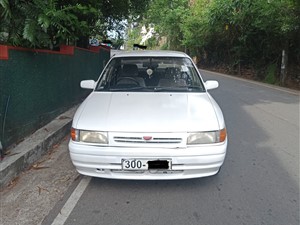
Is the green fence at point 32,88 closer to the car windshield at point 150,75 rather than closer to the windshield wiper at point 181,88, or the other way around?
the car windshield at point 150,75

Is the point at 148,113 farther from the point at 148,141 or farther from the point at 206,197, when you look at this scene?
the point at 206,197

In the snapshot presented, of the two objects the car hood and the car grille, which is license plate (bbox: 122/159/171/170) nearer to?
the car grille

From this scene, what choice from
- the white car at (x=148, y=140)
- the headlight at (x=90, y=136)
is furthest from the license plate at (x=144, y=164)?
the headlight at (x=90, y=136)

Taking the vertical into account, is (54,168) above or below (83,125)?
below

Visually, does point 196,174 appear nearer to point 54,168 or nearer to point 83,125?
point 83,125

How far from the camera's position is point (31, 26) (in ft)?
15.8

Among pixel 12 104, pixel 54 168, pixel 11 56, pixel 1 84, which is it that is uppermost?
pixel 11 56

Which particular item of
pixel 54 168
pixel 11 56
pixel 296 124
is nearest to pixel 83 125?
pixel 54 168

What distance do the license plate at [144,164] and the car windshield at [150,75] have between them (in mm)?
1412

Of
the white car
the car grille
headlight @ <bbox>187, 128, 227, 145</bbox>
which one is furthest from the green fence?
headlight @ <bbox>187, 128, 227, 145</bbox>

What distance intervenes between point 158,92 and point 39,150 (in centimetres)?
201

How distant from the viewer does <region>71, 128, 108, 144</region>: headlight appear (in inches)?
136

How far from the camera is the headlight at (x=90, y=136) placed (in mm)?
3445

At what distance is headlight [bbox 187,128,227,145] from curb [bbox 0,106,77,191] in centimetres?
226
